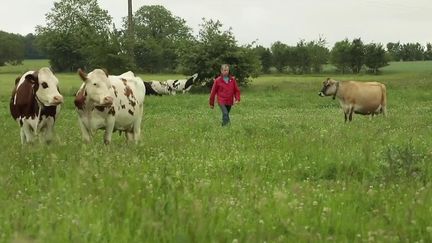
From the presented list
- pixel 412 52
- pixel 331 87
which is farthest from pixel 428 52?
pixel 331 87

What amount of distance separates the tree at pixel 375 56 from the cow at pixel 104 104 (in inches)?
2866

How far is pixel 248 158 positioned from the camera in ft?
29.8

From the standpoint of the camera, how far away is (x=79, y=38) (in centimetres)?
9081

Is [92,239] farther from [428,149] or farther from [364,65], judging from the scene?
[364,65]

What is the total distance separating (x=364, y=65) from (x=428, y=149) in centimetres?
7655

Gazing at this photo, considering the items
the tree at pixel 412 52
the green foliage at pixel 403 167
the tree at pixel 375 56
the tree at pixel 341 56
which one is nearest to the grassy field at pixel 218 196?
the green foliage at pixel 403 167

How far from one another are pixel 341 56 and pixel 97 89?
75.8 metres

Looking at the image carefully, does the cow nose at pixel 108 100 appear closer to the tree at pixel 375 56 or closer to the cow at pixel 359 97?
the cow at pixel 359 97

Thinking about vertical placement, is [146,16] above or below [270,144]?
above

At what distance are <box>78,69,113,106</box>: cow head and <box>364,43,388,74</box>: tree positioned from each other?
74103mm

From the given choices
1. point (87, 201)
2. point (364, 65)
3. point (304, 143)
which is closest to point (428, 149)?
point (304, 143)

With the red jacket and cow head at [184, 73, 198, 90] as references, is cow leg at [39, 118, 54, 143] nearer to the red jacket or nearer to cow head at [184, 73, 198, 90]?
the red jacket

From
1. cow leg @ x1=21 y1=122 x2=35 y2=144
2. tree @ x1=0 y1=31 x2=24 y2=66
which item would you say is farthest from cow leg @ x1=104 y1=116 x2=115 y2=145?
tree @ x1=0 y1=31 x2=24 y2=66

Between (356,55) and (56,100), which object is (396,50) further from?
(56,100)
